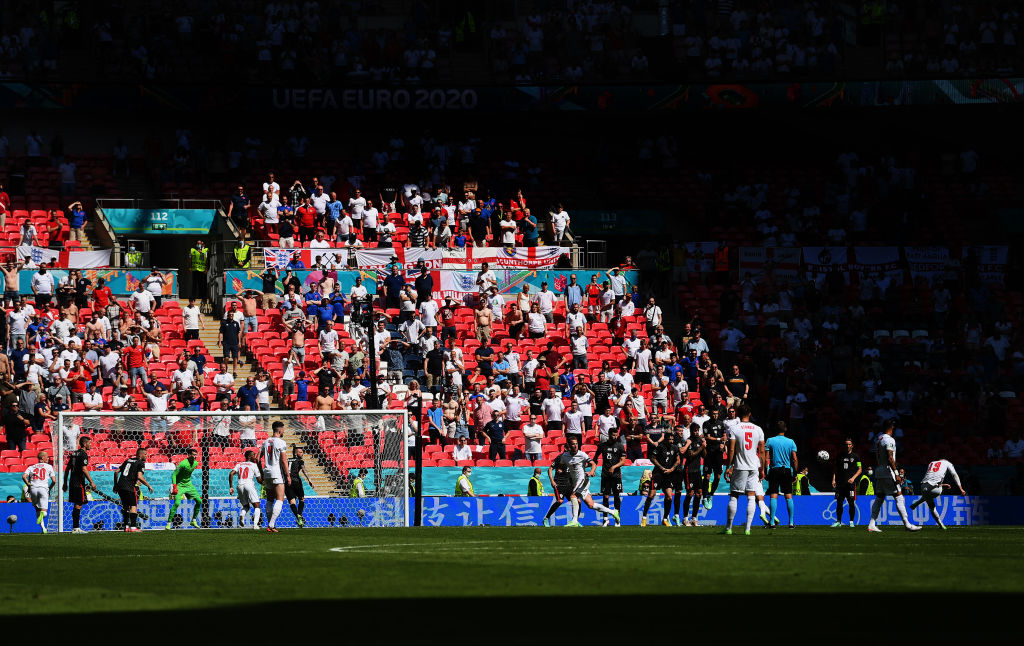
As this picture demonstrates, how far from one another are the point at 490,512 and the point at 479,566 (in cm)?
1274

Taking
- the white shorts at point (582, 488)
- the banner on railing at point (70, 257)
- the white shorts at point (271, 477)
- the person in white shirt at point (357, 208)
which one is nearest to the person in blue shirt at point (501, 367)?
the white shorts at point (582, 488)

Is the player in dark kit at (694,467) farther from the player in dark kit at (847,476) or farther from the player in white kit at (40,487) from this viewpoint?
the player in white kit at (40,487)

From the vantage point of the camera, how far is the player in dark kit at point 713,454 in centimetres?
2700

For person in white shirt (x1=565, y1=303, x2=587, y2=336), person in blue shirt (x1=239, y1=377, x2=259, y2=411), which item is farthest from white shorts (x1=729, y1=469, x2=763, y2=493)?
person in white shirt (x1=565, y1=303, x2=587, y2=336)

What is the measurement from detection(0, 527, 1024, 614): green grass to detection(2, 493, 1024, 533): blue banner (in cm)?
408

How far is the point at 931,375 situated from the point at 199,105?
20.9 m

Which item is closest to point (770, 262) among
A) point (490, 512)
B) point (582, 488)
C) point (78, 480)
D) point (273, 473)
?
point (490, 512)

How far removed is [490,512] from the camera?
27.5 meters

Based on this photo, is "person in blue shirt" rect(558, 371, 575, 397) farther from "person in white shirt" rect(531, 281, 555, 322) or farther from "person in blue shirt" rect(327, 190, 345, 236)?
"person in blue shirt" rect(327, 190, 345, 236)

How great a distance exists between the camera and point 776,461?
2442cm

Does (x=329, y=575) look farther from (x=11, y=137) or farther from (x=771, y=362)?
(x=11, y=137)

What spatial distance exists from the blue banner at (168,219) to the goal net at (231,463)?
12.3 meters

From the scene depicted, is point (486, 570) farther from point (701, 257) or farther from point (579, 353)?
point (701, 257)

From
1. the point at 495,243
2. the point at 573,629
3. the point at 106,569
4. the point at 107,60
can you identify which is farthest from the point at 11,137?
the point at 573,629
